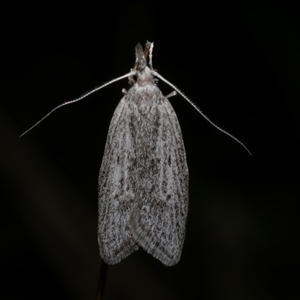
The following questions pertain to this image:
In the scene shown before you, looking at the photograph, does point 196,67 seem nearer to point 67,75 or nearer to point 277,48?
point 277,48

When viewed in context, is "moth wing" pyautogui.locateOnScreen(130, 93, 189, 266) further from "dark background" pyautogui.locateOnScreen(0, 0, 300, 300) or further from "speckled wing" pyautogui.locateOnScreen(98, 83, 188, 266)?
"dark background" pyautogui.locateOnScreen(0, 0, 300, 300)

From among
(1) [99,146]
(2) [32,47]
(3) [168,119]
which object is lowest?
(1) [99,146]

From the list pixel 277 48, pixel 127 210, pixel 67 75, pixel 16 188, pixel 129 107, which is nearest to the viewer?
pixel 127 210

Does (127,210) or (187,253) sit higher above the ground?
(127,210)

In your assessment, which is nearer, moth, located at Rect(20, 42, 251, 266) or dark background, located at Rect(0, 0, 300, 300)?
moth, located at Rect(20, 42, 251, 266)

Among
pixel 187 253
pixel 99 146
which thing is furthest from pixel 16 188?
pixel 187 253

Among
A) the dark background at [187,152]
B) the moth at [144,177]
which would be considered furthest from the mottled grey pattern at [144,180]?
the dark background at [187,152]

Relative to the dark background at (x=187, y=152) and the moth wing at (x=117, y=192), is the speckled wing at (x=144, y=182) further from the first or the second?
→ the dark background at (x=187, y=152)

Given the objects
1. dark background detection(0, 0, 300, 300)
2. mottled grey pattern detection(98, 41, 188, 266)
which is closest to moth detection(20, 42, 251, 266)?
mottled grey pattern detection(98, 41, 188, 266)
